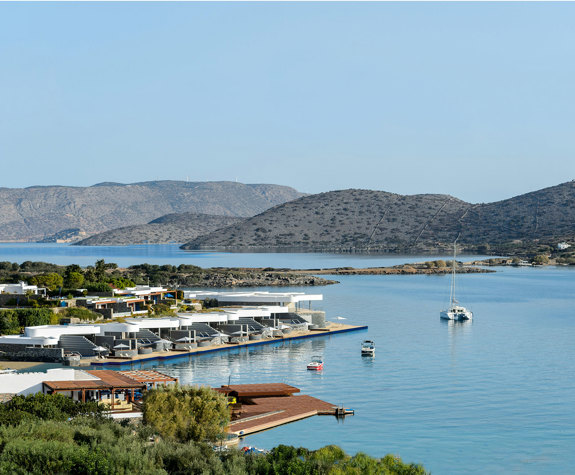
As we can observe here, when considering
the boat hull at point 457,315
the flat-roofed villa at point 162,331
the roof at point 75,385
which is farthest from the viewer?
the boat hull at point 457,315

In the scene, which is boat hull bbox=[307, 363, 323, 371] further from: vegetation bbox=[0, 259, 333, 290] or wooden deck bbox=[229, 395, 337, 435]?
vegetation bbox=[0, 259, 333, 290]

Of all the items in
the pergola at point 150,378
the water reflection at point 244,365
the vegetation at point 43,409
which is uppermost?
the vegetation at point 43,409

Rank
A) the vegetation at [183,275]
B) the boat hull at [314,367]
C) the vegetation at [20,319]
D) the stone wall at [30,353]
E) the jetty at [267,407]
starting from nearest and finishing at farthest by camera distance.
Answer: the jetty at [267,407] < the boat hull at [314,367] < the stone wall at [30,353] < the vegetation at [20,319] < the vegetation at [183,275]

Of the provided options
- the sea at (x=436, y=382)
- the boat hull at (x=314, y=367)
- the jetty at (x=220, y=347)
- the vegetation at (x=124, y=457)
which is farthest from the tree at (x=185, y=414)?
the jetty at (x=220, y=347)

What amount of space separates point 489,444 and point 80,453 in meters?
20.4

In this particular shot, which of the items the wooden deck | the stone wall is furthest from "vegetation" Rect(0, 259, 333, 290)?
the wooden deck

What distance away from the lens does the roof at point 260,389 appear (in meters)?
43.5

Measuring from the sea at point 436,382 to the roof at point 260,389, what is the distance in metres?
1.57

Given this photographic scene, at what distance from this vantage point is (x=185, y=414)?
106ft

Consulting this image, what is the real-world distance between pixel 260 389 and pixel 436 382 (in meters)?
11.9

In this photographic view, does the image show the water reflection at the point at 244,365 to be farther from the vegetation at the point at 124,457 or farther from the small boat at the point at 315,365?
the vegetation at the point at 124,457

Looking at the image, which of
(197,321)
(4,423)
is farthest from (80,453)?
(197,321)

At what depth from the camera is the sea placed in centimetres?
3591

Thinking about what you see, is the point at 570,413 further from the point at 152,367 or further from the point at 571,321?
the point at 571,321
